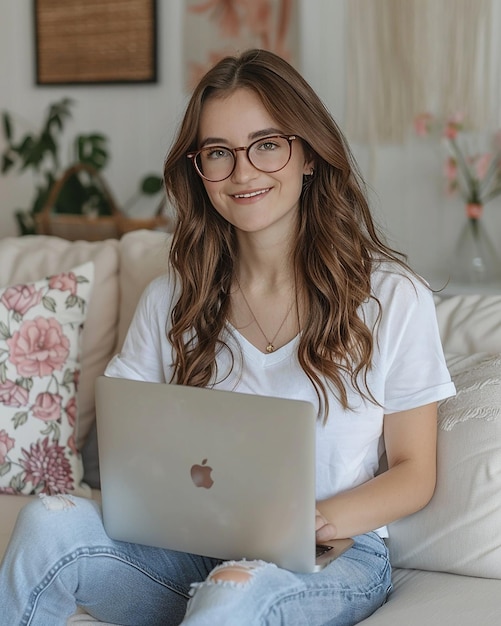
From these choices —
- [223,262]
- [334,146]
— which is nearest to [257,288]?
[223,262]

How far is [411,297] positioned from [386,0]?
2.15m

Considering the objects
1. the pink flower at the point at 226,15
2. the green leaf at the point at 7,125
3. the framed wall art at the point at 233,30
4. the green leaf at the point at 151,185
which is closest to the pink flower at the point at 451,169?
the framed wall art at the point at 233,30

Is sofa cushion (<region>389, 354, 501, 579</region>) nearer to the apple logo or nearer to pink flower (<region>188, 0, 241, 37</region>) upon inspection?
the apple logo

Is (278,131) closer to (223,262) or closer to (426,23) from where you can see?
(223,262)

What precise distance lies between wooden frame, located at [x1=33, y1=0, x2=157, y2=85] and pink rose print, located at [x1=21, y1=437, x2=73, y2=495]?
2.29 metres

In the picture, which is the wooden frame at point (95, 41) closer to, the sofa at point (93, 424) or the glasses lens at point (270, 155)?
the sofa at point (93, 424)

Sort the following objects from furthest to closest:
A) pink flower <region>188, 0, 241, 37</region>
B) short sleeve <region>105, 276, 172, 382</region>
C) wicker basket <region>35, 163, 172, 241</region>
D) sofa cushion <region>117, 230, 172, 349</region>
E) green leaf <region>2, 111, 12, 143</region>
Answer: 1. green leaf <region>2, 111, 12, 143</region>
2. pink flower <region>188, 0, 241, 37</region>
3. wicker basket <region>35, 163, 172, 241</region>
4. sofa cushion <region>117, 230, 172, 349</region>
5. short sleeve <region>105, 276, 172, 382</region>

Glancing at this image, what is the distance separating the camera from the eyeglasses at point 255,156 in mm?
1695

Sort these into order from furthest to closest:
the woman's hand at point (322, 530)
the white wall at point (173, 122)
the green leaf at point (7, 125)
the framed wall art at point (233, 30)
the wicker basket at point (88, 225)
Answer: the green leaf at point (7, 125), the framed wall art at point (233, 30), the white wall at point (173, 122), the wicker basket at point (88, 225), the woman's hand at point (322, 530)

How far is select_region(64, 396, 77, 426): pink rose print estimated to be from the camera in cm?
214

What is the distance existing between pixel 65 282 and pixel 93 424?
1.06 feet

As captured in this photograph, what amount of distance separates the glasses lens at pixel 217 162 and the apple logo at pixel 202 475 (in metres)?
0.56

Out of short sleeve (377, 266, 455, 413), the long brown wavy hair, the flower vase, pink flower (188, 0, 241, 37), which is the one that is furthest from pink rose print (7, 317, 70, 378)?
pink flower (188, 0, 241, 37)

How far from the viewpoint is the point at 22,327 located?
2150 millimetres
